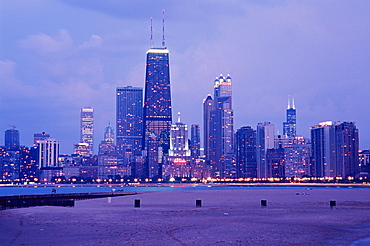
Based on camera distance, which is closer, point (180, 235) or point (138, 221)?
point (180, 235)

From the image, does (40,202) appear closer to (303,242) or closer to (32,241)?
(32,241)

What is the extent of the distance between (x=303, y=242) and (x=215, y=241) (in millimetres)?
6018

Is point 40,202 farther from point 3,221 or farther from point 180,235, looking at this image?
point 180,235

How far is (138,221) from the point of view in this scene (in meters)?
52.5

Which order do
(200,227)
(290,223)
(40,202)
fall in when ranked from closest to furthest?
(200,227) < (290,223) < (40,202)

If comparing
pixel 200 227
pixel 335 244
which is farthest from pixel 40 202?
pixel 335 244

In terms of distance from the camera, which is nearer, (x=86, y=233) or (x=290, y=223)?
(x=86, y=233)

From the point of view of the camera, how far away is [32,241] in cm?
3603

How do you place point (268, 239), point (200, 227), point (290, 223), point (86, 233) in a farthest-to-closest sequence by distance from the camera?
point (290, 223) < point (200, 227) < point (86, 233) < point (268, 239)

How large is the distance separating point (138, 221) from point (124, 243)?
57.8ft

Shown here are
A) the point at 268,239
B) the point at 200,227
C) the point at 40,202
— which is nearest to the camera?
the point at 268,239

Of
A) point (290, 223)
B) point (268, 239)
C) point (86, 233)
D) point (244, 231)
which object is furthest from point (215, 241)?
point (290, 223)

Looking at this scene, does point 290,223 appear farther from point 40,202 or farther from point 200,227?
point 40,202

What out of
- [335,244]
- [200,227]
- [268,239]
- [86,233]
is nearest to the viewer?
[335,244]
